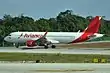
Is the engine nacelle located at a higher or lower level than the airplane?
lower

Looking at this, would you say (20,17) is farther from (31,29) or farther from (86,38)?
(86,38)

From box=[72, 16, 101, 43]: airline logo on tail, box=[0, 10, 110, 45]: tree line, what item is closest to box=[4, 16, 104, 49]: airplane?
box=[72, 16, 101, 43]: airline logo on tail

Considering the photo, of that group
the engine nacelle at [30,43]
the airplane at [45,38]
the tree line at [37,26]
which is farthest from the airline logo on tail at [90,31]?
the tree line at [37,26]

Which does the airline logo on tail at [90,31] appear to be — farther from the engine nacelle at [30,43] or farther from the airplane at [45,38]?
the engine nacelle at [30,43]

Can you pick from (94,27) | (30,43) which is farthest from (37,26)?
(30,43)

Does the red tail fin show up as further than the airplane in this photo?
Yes

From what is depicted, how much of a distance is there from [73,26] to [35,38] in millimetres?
53067

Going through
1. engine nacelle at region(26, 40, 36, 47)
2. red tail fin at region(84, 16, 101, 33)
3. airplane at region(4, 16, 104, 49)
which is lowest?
engine nacelle at region(26, 40, 36, 47)

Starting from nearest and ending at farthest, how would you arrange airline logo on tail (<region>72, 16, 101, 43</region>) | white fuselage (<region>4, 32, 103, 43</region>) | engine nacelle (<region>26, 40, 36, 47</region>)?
engine nacelle (<region>26, 40, 36, 47</region>)
white fuselage (<region>4, 32, 103, 43</region>)
airline logo on tail (<region>72, 16, 101, 43</region>)

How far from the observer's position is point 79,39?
242 feet

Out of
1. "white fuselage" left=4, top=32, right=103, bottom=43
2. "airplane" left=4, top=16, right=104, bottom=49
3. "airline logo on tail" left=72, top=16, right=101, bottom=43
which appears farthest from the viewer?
"airline logo on tail" left=72, top=16, right=101, bottom=43

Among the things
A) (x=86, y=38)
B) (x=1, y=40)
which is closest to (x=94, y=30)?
Answer: (x=86, y=38)

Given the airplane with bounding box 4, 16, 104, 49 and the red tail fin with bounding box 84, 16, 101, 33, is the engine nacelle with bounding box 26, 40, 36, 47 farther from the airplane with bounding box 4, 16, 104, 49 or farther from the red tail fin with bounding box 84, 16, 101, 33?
the red tail fin with bounding box 84, 16, 101, 33

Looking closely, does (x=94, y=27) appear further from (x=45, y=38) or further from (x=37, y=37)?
(x=37, y=37)
